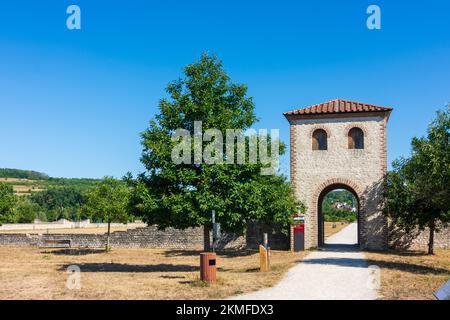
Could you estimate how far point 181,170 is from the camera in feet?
56.1

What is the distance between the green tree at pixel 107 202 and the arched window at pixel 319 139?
13326 millimetres

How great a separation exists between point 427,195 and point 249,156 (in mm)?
6902

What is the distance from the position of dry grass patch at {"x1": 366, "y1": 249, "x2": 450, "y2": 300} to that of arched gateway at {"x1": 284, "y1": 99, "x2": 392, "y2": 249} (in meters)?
2.91

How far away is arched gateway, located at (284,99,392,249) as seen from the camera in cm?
2762

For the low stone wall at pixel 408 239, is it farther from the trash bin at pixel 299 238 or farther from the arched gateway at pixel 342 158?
the trash bin at pixel 299 238

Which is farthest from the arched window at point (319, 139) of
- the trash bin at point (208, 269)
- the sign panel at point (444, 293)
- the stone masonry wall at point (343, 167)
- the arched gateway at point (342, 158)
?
the sign panel at point (444, 293)

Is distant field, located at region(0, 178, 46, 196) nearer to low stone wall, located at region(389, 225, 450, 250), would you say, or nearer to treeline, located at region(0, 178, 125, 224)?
treeline, located at region(0, 178, 125, 224)

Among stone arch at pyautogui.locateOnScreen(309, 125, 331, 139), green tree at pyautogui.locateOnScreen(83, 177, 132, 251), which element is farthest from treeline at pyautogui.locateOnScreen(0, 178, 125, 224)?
stone arch at pyautogui.locateOnScreen(309, 125, 331, 139)

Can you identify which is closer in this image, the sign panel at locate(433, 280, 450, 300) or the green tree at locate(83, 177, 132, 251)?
the sign panel at locate(433, 280, 450, 300)

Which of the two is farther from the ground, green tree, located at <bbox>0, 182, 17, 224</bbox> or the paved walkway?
green tree, located at <bbox>0, 182, 17, 224</bbox>

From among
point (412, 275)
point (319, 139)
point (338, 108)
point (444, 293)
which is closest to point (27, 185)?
point (319, 139)

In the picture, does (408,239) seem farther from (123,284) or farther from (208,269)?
(123,284)

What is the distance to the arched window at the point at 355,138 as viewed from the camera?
92.5ft
